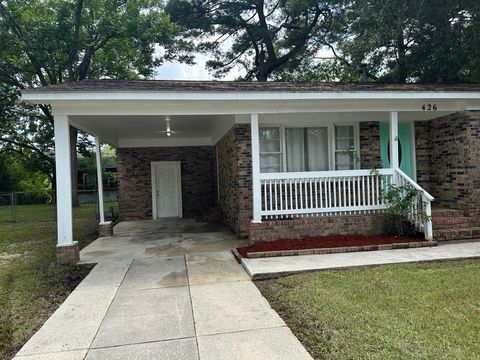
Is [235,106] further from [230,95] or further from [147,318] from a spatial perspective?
[147,318]

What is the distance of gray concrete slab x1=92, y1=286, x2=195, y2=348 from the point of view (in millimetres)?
3527

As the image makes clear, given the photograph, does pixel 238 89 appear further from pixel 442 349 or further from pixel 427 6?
pixel 427 6

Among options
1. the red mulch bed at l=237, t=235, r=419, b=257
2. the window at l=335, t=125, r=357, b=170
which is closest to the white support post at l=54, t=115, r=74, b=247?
the red mulch bed at l=237, t=235, r=419, b=257

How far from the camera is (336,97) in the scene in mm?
7047

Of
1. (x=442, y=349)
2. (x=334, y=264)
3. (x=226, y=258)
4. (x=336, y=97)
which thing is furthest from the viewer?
(x=336, y=97)

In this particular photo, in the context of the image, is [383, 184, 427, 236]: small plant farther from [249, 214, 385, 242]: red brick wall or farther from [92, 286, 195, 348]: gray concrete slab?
[92, 286, 195, 348]: gray concrete slab

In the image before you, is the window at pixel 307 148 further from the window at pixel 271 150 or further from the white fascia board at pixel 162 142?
the white fascia board at pixel 162 142

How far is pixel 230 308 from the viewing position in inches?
164

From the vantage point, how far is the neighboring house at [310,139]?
6703mm

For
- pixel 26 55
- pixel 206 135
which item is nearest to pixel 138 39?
pixel 26 55

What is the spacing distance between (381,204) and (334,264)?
2.68m

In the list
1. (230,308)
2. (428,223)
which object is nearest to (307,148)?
(428,223)

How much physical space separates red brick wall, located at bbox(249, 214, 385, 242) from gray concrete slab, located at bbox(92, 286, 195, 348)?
2.65 metres

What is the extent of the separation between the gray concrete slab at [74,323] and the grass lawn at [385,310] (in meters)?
2.07
